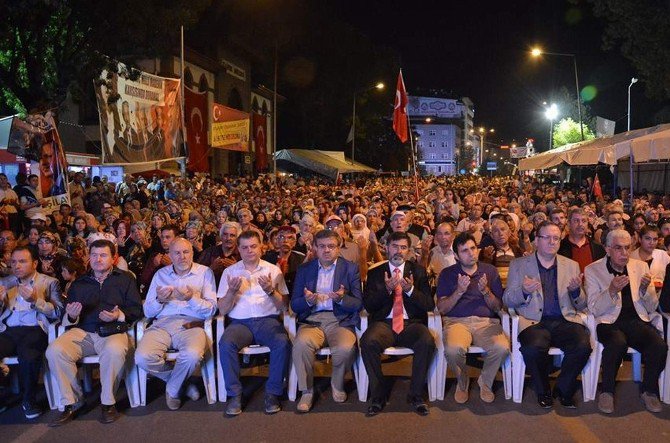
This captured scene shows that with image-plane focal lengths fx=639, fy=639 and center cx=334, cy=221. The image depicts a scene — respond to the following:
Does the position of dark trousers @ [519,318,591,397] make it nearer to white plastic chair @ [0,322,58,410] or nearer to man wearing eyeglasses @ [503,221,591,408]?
man wearing eyeglasses @ [503,221,591,408]

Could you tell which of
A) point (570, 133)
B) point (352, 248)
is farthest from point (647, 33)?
point (570, 133)

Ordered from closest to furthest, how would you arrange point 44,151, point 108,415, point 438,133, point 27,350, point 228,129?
point 108,415
point 27,350
point 44,151
point 228,129
point 438,133

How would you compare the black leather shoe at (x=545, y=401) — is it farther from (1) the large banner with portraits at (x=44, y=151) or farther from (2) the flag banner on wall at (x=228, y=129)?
(2) the flag banner on wall at (x=228, y=129)

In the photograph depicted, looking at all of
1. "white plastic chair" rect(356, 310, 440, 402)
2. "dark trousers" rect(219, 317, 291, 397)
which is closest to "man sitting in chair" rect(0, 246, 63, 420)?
"dark trousers" rect(219, 317, 291, 397)

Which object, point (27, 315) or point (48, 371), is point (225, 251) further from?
point (48, 371)

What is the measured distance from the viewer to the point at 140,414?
5410mm

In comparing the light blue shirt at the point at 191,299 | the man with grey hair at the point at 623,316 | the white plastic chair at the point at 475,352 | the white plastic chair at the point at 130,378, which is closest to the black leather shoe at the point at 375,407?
the white plastic chair at the point at 475,352

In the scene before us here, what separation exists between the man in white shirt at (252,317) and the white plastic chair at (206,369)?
0.54 ft

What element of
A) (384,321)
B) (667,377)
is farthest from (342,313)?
(667,377)

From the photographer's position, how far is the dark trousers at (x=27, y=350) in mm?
5441

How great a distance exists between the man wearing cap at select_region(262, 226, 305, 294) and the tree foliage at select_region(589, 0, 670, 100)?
1914 centimetres

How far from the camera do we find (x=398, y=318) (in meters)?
5.74

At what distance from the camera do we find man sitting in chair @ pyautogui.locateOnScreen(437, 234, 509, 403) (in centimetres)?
554

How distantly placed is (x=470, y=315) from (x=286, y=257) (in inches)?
94.9
